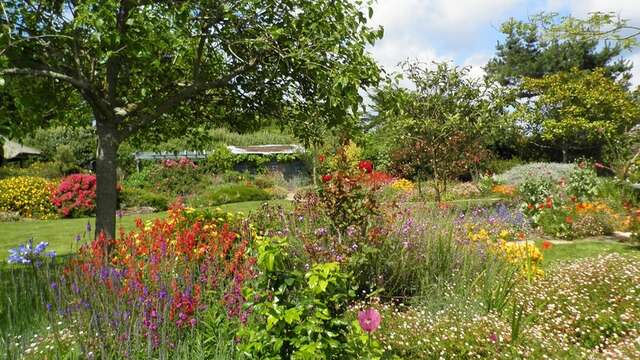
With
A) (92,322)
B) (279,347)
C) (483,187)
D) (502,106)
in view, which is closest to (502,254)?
(279,347)

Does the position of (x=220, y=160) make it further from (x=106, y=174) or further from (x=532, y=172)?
(x=106, y=174)

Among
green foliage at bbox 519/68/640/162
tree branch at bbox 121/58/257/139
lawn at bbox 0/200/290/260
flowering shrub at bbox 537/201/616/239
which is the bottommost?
lawn at bbox 0/200/290/260

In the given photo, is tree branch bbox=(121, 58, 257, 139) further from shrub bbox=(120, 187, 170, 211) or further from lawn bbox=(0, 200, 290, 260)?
shrub bbox=(120, 187, 170, 211)

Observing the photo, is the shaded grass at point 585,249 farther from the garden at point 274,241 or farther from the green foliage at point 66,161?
the green foliage at point 66,161

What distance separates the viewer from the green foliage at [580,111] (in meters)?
24.6

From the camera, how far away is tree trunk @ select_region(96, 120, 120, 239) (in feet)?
19.5

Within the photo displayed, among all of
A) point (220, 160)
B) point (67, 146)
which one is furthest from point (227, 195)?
point (67, 146)

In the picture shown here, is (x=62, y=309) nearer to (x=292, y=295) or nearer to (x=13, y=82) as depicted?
(x=292, y=295)

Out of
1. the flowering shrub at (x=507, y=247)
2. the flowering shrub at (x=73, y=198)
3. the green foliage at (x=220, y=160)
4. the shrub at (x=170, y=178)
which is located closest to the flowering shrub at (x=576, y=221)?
the flowering shrub at (x=507, y=247)

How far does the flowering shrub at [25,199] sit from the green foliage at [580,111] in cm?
2010

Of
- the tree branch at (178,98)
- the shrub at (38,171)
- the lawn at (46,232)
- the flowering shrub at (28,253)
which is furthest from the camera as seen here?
the shrub at (38,171)

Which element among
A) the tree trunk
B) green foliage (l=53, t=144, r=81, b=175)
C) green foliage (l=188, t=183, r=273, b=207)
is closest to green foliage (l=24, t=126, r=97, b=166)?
green foliage (l=53, t=144, r=81, b=175)

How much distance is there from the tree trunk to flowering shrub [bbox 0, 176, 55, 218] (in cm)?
1055

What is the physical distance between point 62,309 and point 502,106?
11499mm
